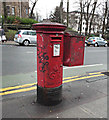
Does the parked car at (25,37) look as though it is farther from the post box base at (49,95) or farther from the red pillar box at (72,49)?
the post box base at (49,95)

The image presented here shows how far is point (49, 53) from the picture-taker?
8.54 ft

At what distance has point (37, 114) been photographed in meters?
2.56

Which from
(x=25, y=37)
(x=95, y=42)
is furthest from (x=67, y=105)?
(x=95, y=42)

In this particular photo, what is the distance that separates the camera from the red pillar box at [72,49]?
9.74 feet

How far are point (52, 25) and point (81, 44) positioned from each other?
3.11ft

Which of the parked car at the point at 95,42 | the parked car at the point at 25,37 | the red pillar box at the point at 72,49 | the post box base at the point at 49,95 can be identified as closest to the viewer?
the post box base at the point at 49,95

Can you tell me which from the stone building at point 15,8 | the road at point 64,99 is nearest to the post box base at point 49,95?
the road at point 64,99

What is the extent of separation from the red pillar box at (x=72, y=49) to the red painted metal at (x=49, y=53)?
323 mm

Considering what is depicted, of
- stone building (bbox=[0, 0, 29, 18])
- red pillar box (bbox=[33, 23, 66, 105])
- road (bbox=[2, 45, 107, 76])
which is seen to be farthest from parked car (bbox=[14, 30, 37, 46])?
stone building (bbox=[0, 0, 29, 18])

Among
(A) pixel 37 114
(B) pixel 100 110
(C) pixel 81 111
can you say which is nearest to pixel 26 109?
(A) pixel 37 114

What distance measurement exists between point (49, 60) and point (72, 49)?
66 centimetres

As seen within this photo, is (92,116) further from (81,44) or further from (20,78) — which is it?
(20,78)

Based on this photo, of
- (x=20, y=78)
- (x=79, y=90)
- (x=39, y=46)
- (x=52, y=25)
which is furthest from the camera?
(x=20, y=78)

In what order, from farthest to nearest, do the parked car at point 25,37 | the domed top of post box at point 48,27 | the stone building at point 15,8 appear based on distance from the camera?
the stone building at point 15,8 < the parked car at point 25,37 < the domed top of post box at point 48,27
